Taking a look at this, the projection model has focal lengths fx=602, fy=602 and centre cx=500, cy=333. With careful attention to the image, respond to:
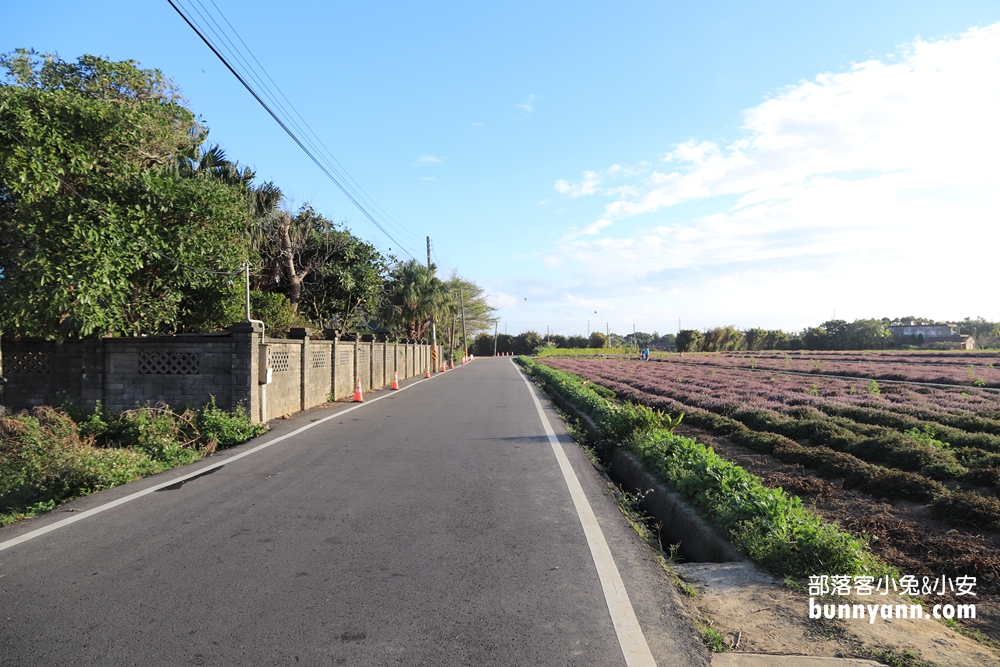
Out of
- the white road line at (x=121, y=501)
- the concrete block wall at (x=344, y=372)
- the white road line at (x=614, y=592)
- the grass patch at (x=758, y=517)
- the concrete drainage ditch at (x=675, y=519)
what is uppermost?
the concrete block wall at (x=344, y=372)

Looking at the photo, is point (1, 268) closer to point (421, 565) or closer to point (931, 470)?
point (421, 565)

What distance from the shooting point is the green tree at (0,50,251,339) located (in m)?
10.2

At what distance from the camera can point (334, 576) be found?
13.3ft

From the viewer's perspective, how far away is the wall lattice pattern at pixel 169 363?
1135 centimetres

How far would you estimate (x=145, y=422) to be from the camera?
10305 mm

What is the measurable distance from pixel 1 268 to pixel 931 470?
619 inches

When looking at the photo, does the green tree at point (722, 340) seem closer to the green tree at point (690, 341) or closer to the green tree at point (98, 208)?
the green tree at point (690, 341)

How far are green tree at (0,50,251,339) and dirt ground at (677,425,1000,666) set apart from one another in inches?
426

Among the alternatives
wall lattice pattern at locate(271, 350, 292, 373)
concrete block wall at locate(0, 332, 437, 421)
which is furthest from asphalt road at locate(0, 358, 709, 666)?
wall lattice pattern at locate(271, 350, 292, 373)

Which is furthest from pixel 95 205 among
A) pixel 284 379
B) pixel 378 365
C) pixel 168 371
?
pixel 378 365

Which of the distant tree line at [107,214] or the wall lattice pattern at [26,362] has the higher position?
the distant tree line at [107,214]

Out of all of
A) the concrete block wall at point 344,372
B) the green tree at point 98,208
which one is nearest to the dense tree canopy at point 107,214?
the green tree at point 98,208

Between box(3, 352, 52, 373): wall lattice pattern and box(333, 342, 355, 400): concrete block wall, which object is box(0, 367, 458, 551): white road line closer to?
box(3, 352, 52, 373): wall lattice pattern

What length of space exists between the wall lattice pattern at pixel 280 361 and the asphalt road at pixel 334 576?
5104 mm
